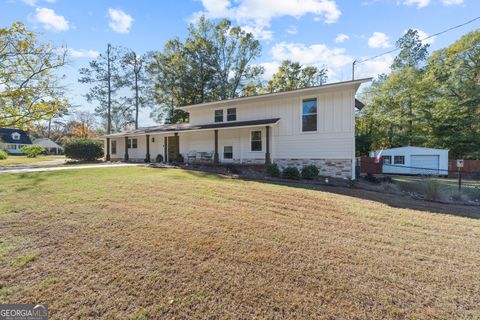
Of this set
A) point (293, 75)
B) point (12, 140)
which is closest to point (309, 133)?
point (293, 75)

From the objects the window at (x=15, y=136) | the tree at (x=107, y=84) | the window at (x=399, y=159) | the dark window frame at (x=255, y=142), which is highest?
the tree at (x=107, y=84)

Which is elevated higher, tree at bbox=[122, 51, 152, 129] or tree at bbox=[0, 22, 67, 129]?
tree at bbox=[122, 51, 152, 129]

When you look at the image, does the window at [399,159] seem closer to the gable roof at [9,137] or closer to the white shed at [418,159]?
the white shed at [418,159]

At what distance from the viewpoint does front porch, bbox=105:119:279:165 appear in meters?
14.0

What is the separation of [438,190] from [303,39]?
13055 mm

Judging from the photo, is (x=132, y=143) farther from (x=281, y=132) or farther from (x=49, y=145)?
(x=49, y=145)

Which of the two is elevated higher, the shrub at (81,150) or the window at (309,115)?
the window at (309,115)

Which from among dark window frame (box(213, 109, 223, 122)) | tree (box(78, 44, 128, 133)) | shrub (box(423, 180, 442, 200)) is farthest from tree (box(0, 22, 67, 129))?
tree (box(78, 44, 128, 133))

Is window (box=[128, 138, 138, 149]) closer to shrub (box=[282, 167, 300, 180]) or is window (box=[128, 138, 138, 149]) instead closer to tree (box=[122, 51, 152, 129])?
tree (box=[122, 51, 152, 129])

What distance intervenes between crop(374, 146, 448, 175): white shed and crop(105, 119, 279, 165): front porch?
12.0 metres

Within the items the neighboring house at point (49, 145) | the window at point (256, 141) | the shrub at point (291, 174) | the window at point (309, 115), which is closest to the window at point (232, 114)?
the window at point (256, 141)

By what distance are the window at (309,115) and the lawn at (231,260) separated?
297 inches

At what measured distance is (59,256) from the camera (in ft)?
10.9

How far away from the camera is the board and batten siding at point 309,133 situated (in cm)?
1173
